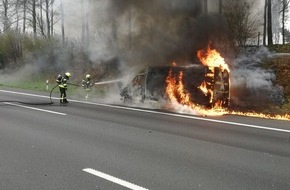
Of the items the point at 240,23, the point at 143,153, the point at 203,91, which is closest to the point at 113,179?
the point at 143,153

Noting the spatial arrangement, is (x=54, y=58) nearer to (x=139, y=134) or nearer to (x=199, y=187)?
(x=139, y=134)

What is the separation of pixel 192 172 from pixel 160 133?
10.7 ft

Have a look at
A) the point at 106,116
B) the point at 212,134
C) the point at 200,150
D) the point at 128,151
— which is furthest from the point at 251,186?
the point at 106,116

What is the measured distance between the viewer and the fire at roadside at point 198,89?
42.1 feet

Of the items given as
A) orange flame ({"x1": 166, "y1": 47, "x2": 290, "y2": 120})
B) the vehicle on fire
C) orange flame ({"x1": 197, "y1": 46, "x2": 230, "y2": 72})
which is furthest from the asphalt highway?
orange flame ({"x1": 197, "y1": 46, "x2": 230, "y2": 72})

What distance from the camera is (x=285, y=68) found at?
18.8 metres

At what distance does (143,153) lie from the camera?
716 centimetres

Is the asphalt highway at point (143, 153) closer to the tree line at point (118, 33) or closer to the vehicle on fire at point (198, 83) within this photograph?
the vehicle on fire at point (198, 83)

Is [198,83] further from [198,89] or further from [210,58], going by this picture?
[210,58]

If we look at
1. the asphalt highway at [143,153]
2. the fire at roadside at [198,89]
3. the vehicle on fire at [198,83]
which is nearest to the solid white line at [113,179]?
the asphalt highway at [143,153]

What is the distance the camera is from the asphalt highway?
547 centimetres

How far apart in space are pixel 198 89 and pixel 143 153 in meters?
6.18

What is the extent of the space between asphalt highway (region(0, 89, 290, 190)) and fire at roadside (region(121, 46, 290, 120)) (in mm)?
1202

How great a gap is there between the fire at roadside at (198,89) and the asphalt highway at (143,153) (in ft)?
3.94
